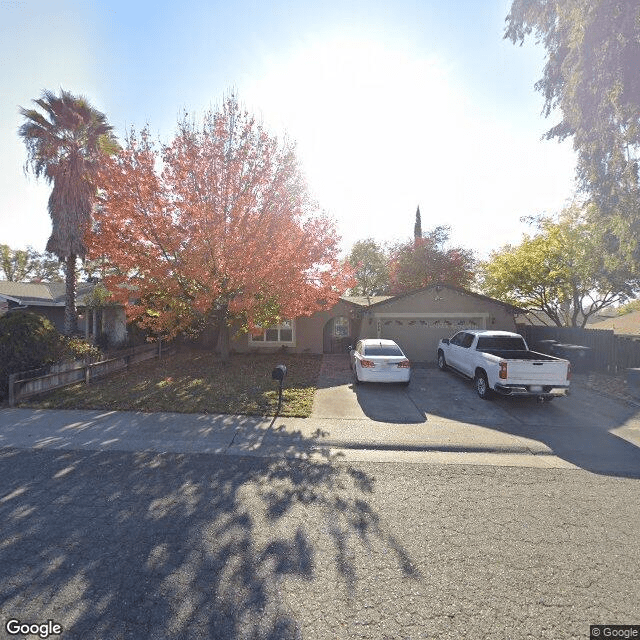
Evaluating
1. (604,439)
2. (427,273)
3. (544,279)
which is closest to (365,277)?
(427,273)

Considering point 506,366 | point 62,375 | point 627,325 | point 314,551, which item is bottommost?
point 314,551

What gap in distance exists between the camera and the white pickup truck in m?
8.48

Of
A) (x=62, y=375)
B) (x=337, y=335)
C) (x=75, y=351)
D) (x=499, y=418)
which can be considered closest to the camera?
(x=499, y=418)

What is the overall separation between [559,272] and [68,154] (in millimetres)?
26178

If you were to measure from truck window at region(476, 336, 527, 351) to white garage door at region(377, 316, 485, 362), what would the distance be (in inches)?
226

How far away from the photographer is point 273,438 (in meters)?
6.75

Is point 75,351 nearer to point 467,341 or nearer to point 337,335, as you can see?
point 337,335

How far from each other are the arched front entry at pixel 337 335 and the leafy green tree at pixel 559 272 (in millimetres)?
11362

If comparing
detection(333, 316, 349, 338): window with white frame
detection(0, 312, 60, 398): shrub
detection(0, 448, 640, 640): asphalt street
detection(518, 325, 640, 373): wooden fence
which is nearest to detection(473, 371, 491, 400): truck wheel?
detection(0, 448, 640, 640): asphalt street

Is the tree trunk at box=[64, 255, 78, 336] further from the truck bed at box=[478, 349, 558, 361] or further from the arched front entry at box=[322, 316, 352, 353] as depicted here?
the truck bed at box=[478, 349, 558, 361]

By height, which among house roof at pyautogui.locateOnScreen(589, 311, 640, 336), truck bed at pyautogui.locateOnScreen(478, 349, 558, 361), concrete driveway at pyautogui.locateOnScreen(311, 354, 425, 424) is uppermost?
house roof at pyautogui.locateOnScreen(589, 311, 640, 336)

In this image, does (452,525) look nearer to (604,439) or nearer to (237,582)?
(237,582)

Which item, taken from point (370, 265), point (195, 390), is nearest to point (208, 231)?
point (195, 390)

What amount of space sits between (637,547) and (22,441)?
946 cm
